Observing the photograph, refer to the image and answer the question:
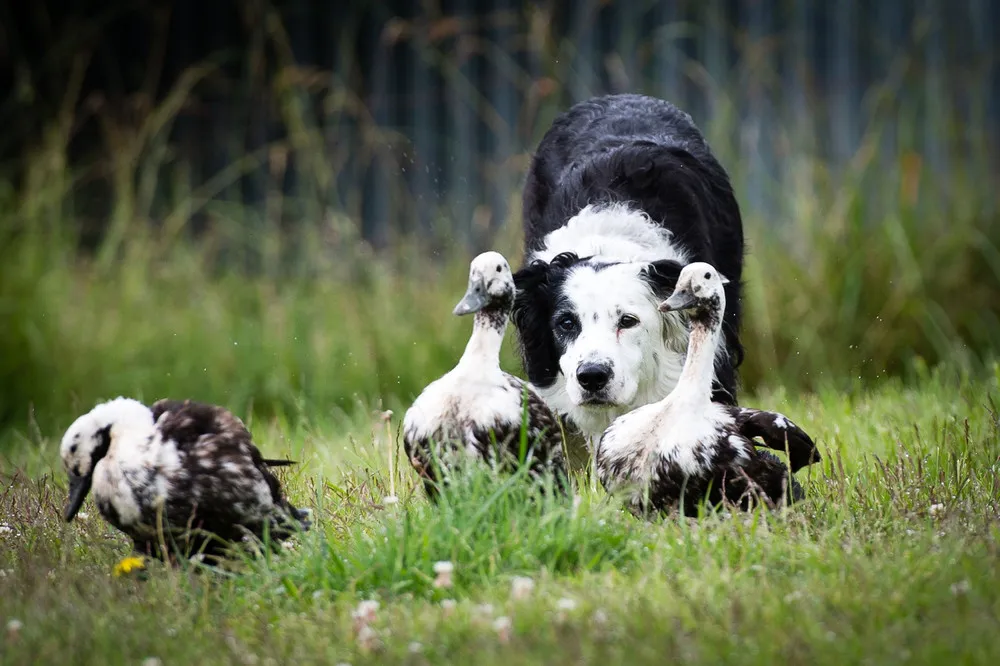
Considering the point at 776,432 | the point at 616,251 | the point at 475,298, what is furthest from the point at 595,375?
the point at 616,251

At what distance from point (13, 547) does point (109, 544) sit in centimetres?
26

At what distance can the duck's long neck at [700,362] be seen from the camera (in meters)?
3.66

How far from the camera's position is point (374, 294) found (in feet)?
24.1

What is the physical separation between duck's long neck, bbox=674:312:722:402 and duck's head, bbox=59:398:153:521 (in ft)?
4.82

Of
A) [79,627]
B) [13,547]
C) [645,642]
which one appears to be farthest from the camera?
[13,547]

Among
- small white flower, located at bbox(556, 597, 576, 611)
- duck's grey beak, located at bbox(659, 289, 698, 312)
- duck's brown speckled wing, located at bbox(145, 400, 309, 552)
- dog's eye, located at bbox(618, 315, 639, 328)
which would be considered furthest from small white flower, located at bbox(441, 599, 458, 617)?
dog's eye, located at bbox(618, 315, 639, 328)

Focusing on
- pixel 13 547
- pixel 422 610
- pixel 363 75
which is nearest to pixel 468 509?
pixel 422 610

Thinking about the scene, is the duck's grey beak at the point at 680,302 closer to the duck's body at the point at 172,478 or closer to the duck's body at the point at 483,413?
the duck's body at the point at 483,413

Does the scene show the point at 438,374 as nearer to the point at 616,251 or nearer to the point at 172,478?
the point at 616,251

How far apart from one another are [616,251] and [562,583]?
1855mm

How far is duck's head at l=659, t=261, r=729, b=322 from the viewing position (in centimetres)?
381

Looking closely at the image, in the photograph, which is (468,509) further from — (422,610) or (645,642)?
(645,642)

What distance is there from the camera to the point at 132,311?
279 inches

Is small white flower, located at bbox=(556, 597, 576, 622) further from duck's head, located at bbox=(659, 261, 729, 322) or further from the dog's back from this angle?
the dog's back
